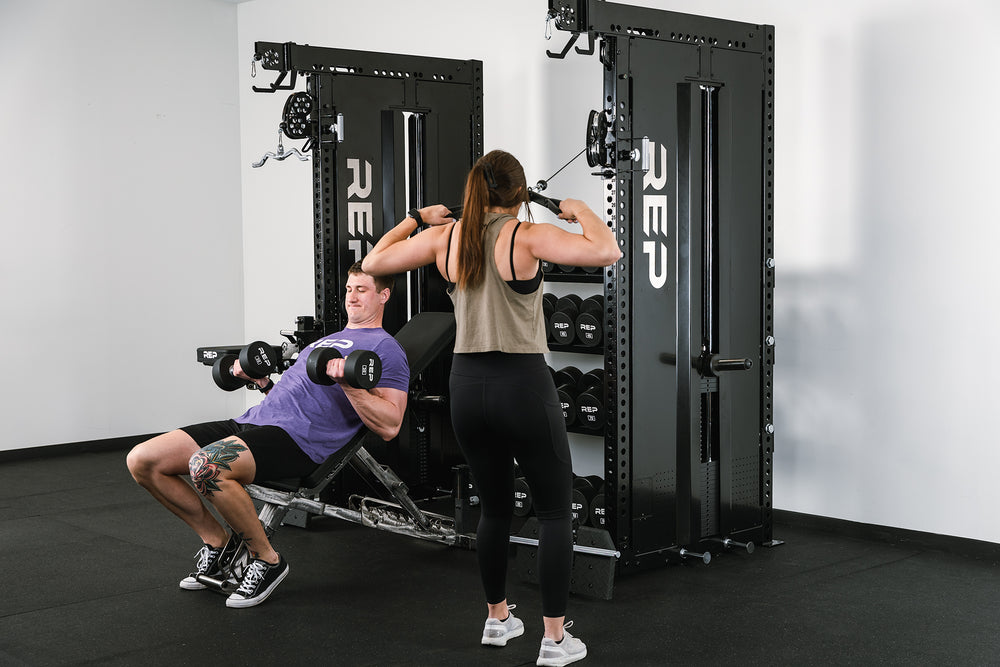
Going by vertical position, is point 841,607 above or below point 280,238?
below

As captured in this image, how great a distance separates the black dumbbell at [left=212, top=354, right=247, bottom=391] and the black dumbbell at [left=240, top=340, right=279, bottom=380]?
14 cm

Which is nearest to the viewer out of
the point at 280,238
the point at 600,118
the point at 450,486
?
the point at 600,118

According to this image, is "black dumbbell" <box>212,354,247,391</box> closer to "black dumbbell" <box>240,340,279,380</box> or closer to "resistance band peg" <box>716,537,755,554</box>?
"black dumbbell" <box>240,340,279,380</box>

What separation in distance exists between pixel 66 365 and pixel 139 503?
5.30 feet

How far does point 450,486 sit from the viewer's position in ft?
16.4

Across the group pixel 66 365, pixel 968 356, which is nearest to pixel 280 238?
pixel 66 365

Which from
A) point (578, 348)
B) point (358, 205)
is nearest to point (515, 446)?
point (578, 348)

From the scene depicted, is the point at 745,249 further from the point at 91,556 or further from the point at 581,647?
the point at 91,556

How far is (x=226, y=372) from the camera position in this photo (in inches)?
155

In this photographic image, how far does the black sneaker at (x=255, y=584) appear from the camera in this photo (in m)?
3.44

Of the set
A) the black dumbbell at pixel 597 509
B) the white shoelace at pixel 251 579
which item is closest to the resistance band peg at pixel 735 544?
the black dumbbell at pixel 597 509

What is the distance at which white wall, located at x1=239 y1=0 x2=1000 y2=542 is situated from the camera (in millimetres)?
3916

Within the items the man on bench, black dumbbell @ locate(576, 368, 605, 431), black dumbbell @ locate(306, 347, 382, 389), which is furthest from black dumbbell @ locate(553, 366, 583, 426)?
black dumbbell @ locate(306, 347, 382, 389)

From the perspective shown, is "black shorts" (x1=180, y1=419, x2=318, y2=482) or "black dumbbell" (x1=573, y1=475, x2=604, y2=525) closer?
"black shorts" (x1=180, y1=419, x2=318, y2=482)
